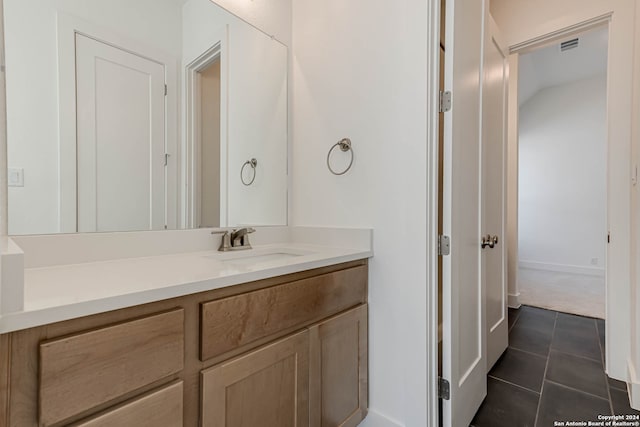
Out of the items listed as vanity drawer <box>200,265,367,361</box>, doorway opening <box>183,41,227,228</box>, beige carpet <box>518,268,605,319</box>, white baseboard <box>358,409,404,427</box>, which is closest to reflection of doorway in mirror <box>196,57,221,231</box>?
doorway opening <box>183,41,227,228</box>

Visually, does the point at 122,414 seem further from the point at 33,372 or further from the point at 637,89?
the point at 637,89

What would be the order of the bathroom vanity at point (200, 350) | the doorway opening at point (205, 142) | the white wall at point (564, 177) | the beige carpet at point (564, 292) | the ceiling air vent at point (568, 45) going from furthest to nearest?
the white wall at point (564, 177) < the ceiling air vent at point (568, 45) < the beige carpet at point (564, 292) < the doorway opening at point (205, 142) < the bathroom vanity at point (200, 350)

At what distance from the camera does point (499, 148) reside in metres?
1.98

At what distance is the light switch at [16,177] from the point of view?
95 cm

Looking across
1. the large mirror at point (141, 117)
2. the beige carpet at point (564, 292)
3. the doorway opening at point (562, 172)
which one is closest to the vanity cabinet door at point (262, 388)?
the large mirror at point (141, 117)

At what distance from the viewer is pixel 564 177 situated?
4746 mm

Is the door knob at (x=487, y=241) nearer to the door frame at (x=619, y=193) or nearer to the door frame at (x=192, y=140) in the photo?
the door frame at (x=619, y=193)

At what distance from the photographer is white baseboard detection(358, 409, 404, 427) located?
1.32 meters

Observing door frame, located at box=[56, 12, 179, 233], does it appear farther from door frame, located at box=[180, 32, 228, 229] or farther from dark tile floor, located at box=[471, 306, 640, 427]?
dark tile floor, located at box=[471, 306, 640, 427]

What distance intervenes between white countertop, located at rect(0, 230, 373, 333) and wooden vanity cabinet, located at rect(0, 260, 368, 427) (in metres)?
0.03

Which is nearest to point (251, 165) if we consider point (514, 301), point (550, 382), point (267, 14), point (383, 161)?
point (383, 161)

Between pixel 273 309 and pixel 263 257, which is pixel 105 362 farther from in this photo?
pixel 263 257

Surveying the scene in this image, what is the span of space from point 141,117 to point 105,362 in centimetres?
101

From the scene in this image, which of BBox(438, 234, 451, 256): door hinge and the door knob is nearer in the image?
BBox(438, 234, 451, 256): door hinge
